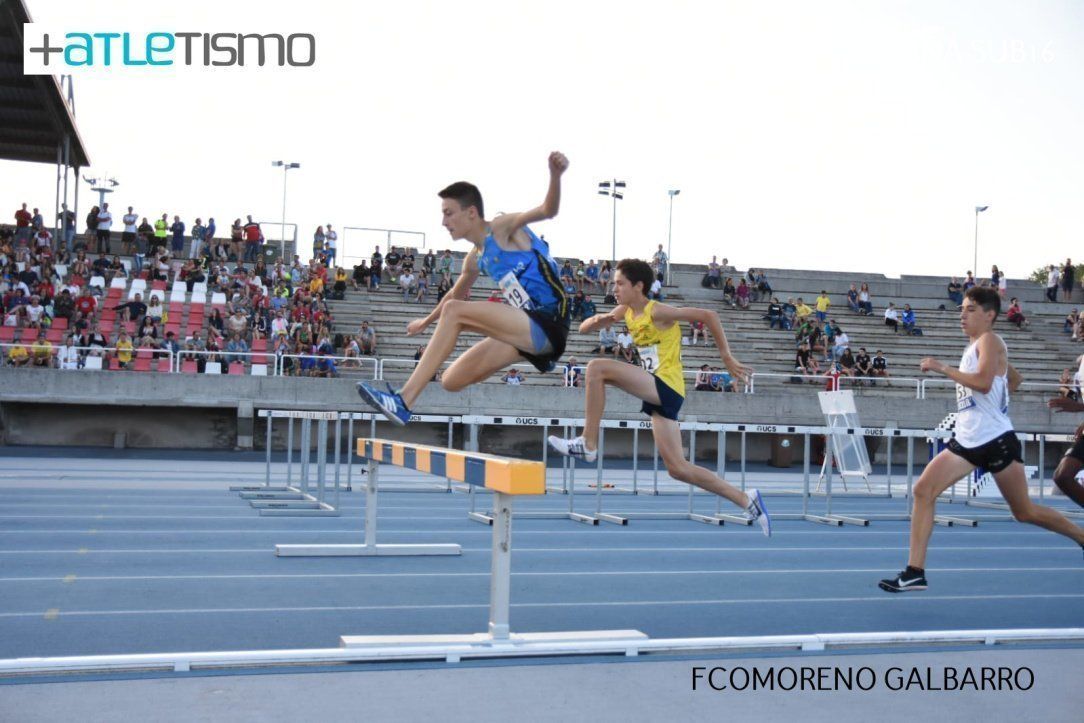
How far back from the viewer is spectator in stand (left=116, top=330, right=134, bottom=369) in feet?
66.0

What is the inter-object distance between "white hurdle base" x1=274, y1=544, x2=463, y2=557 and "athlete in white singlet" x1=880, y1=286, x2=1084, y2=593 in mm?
3580

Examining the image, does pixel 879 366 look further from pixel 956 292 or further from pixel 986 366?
pixel 986 366

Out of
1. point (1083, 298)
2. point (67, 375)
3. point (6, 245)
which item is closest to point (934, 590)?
point (67, 375)

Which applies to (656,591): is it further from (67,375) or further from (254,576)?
(67,375)

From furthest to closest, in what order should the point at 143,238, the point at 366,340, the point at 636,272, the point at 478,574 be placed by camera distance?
the point at 143,238, the point at 366,340, the point at 478,574, the point at 636,272

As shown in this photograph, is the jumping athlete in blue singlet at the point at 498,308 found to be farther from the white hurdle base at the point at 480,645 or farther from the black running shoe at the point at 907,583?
the black running shoe at the point at 907,583

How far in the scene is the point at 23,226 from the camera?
24828 millimetres

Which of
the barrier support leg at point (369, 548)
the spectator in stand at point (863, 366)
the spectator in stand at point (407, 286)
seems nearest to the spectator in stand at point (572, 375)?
the spectator in stand at point (407, 286)

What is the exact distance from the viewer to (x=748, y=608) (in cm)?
633

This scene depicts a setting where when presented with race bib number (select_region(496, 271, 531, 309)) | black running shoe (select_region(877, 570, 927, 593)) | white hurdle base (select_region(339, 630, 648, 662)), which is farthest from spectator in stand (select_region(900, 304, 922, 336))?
white hurdle base (select_region(339, 630, 648, 662))

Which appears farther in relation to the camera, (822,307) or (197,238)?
(822,307)

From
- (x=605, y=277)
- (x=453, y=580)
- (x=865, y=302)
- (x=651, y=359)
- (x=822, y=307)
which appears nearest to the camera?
(x=651, y=359)

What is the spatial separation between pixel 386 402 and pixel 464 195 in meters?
1.10

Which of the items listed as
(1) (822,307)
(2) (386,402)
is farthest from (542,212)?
(1) (822,307)
